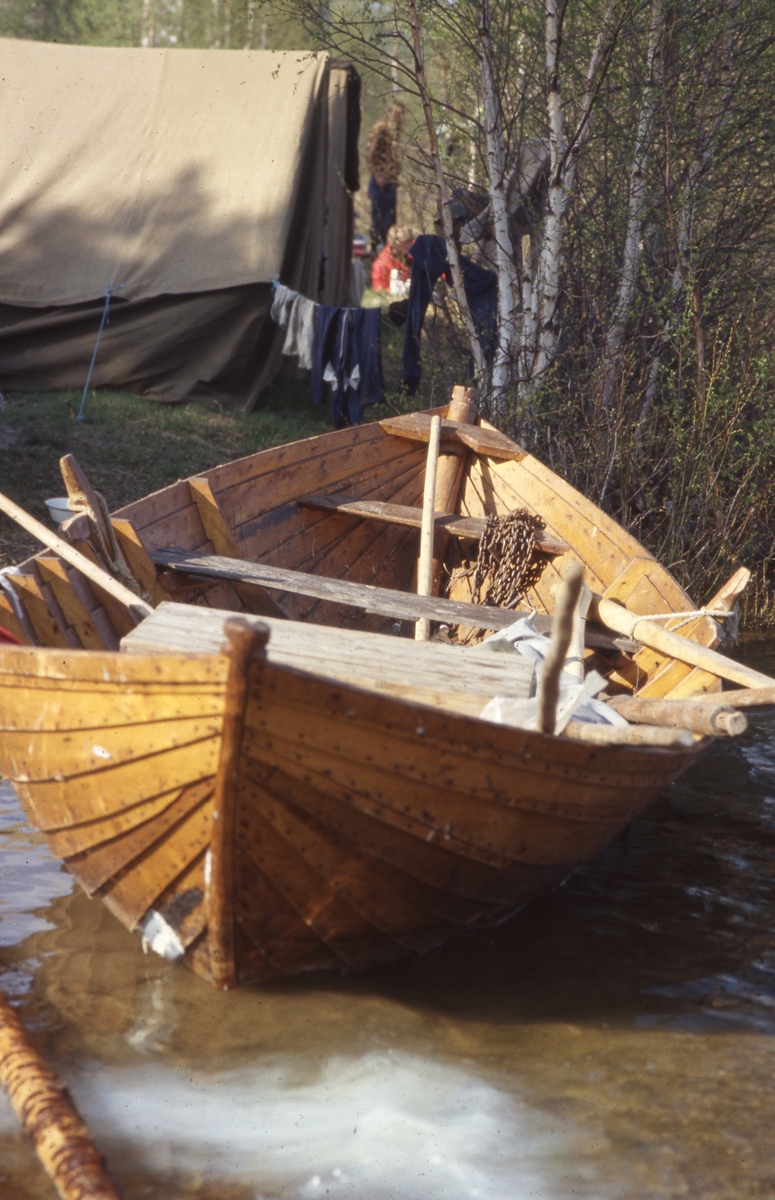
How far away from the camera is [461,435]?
5363 millimetres

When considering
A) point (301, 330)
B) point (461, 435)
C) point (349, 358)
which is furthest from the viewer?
point (301, 330)

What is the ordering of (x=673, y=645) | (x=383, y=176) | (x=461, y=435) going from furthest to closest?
(x=383, y=176) < (x=461, y=435) < (x=673, y=645)

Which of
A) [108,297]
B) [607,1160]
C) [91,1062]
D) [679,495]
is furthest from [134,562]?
[108,297]

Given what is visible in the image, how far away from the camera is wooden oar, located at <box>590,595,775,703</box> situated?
3313 millimetres

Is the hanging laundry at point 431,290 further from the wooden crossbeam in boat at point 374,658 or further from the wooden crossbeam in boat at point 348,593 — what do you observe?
the wooden crossbeam in boat at point 374,658

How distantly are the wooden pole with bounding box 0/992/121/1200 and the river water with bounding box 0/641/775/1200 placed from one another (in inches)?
6.3

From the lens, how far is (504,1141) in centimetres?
261

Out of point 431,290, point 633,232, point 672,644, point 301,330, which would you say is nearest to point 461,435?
point 672,644

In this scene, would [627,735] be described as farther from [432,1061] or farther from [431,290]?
[431,290]

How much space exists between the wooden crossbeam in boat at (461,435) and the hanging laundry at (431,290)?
235 cm

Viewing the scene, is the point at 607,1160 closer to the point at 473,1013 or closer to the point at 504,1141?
the point at 504,1141

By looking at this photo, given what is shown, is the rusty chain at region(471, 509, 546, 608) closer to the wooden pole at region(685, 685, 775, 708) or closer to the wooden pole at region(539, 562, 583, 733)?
the wooden pole at region(685, 685, 775, 708)

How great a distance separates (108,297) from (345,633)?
6.65 m

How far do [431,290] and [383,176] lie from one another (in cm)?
687
